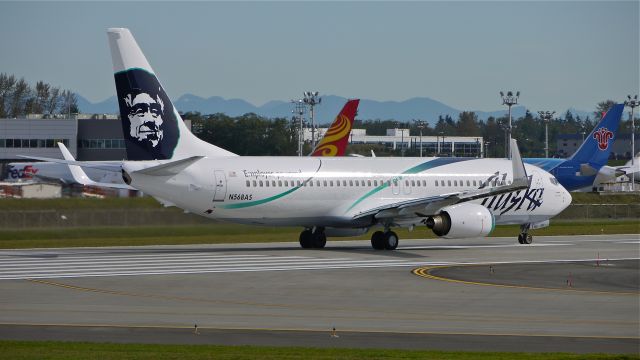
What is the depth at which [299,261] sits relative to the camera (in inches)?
1603

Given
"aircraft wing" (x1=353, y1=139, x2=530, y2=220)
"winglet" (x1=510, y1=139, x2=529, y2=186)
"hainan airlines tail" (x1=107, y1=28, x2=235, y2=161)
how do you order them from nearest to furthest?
"hainan airlines tail" (x1=107, y1=28, x2=235, y2=161)
"winglet" (x1=510, y1=139, x2=529, y2=186)
"aircraft wing" (x1=353, y1=139, x2=530, y2=220)

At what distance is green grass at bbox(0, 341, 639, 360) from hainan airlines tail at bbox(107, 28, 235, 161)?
20.8 m

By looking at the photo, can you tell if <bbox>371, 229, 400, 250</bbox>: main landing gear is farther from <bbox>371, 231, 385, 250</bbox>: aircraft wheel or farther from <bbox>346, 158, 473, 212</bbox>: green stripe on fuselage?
<bbox>346, 158, 473, 212</bbox>: green stripe on fuselage

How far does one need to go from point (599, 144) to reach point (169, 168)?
35159 millimetres

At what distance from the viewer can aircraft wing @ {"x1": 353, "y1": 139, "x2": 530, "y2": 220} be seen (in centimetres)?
4156

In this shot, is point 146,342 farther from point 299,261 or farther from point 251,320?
point 299,261

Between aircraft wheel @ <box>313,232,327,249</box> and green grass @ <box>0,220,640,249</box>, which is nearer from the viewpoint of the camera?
aircraft wheel @ <box>313,232,327,249</box>

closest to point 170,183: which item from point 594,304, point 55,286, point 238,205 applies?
point 238,205

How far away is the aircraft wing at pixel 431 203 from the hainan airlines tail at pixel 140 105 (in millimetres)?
8962

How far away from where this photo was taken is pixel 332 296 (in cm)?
2983

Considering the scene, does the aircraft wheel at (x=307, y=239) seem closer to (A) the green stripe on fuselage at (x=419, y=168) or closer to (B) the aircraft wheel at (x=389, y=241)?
(A) the green stripe on fuselage at (x=419, y=168)

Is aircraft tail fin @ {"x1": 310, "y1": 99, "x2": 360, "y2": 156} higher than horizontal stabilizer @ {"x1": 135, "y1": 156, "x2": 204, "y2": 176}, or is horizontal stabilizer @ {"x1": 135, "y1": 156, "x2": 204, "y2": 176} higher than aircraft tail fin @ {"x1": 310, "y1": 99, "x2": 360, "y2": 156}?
aircraft tail fin @ {"x1": 310, "y1": 99, "x2": 360, "y2": 156}

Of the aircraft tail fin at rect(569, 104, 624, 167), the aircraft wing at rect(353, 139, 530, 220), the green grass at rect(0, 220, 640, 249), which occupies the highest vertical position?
the aircraft tail fin at rect(569, 104, 624, 167)

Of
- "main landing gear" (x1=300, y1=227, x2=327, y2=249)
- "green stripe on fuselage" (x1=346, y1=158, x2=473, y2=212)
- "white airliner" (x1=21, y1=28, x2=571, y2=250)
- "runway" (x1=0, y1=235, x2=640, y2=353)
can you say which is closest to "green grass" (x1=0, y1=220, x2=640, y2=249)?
"runway" (x1=0, y1=235, x2=640, y2=353)
